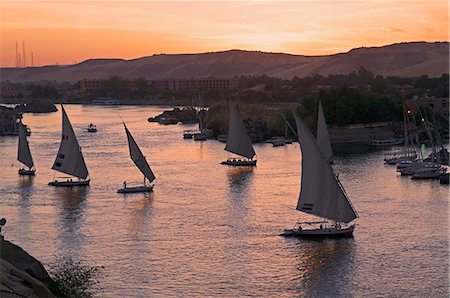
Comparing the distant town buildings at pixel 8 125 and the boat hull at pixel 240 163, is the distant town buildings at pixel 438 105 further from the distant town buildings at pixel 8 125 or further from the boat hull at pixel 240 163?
the distant town buildings at pixel 8 125

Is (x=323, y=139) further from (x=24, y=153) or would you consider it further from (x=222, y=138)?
(x=222, y=138)

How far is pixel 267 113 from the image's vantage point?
117 ft

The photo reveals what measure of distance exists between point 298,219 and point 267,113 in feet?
72.5

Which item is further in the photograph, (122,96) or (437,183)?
(122,96)

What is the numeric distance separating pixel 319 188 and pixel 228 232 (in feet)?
4.80

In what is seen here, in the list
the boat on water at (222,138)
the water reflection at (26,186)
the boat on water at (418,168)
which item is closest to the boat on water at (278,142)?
→ the boat on water at (222,138)

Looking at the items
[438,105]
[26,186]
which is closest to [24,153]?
[26,186]

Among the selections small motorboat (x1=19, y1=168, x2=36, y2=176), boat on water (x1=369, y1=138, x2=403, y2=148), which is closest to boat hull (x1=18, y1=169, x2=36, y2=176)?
small motorboat (x1=19, y1=168, x2=36, y2=176)

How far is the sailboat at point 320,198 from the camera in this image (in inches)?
497

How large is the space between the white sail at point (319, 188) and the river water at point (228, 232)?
491 mm

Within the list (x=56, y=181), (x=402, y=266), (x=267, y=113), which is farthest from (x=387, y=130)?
(x=402, y=266)

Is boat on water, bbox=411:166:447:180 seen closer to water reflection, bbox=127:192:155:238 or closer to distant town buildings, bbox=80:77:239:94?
water reflection, bbox=127:192:155:238

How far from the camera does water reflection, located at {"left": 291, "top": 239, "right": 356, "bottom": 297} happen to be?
1031cm

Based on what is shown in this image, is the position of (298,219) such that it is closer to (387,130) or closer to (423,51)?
(387,130)
